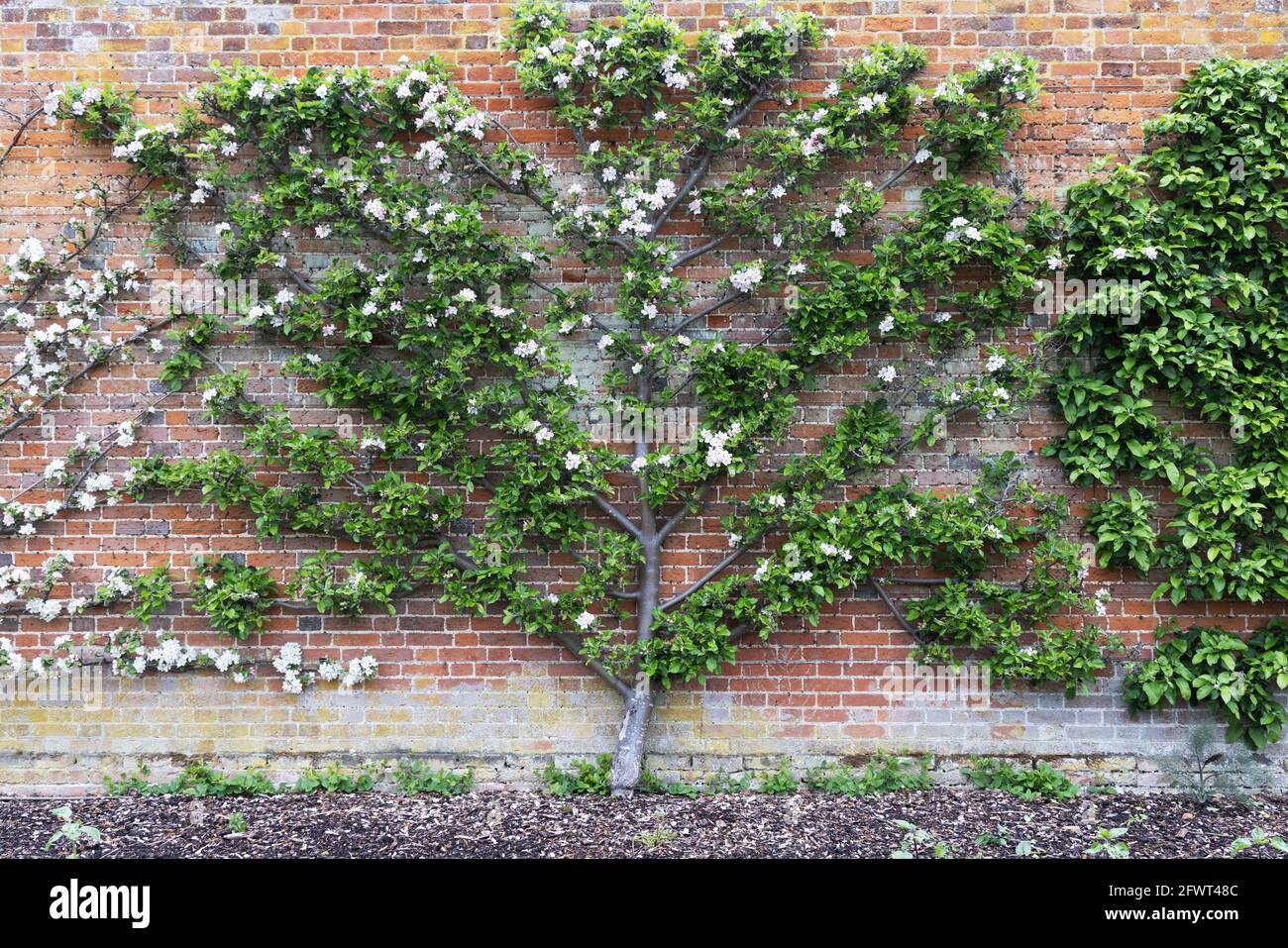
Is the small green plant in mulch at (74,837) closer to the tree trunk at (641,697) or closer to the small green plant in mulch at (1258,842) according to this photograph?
the tree trunk at (641,697)

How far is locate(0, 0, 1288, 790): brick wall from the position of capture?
4293 mm

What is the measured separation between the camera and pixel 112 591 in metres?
4.32

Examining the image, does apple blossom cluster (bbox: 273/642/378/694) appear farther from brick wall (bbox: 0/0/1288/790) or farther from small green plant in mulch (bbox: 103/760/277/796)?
small green plant in mulch (bbox: 103/760/277/796)

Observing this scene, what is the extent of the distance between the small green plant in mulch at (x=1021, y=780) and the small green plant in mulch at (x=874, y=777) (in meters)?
0.25

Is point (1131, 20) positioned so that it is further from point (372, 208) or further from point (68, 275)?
point (68, 275)

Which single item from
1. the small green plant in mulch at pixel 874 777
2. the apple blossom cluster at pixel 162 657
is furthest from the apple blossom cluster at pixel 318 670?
the small green plant in mulch at pixel 874 777

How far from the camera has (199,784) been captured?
430 cm

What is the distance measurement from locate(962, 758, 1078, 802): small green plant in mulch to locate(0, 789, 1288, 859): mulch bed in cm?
6

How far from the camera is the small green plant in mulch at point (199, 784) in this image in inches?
169

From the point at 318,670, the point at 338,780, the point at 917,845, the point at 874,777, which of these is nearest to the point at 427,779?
the point at 338,780

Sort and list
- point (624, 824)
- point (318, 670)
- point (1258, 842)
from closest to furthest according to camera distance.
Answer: point (1258, 842) → point (624, 824) → point (318, 670)

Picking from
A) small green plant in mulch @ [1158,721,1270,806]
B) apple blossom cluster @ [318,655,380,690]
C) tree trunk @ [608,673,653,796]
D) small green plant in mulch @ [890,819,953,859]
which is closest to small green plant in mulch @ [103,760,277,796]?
apple blossom cluster @ [318,655,380,690]

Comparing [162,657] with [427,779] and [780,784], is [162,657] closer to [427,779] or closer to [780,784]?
[427,779]

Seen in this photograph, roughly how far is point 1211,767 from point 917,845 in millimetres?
1771
